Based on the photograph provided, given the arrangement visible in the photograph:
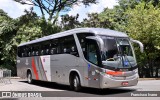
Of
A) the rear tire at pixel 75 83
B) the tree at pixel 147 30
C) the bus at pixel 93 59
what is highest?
the tree at pixel 147 30

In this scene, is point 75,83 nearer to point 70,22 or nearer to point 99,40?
A: point 99,40

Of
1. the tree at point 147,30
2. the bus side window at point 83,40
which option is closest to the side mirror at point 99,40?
the bus side window at point 83,40

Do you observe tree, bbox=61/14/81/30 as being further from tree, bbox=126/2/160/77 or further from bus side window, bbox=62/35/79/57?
bus side window, bbox=62/35/79/57

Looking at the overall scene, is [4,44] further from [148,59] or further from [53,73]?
[53,73]

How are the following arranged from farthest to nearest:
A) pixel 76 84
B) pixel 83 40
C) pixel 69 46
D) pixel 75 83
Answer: pixel 69 46 < pixel 75 83 < pixel 76 84 < pixel 83 40

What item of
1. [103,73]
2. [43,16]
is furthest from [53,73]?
[43,16]

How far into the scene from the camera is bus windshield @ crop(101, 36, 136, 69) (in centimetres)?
1415

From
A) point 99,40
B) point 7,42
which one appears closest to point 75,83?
point 99,40

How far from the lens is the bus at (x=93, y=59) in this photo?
46.4 ft

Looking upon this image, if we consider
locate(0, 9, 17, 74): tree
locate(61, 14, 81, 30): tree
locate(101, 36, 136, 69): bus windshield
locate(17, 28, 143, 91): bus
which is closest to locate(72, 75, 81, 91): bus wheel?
locate(17, 28, 143, 91): bus

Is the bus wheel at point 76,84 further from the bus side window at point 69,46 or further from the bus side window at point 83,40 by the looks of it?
the bus side window at point 83,40

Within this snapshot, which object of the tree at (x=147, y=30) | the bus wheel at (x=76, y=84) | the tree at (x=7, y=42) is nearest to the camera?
the bus wheel at (x=76, y=84)

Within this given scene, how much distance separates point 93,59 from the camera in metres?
14.6

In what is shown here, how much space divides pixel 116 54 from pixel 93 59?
3.66 ft
